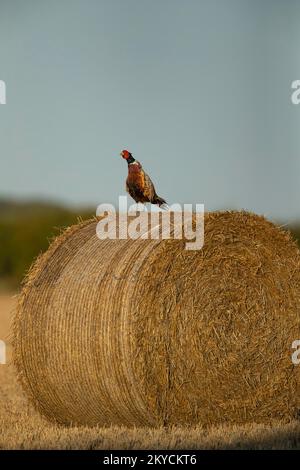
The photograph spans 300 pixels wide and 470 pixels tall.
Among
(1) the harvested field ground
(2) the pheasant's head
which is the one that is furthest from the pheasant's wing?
(1) the harvested field ground

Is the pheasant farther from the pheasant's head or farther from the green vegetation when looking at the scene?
the green vegetation

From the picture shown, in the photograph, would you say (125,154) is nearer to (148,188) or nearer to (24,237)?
(148,188)

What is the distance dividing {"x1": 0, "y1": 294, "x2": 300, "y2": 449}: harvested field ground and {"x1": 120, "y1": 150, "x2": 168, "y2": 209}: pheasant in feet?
7.39

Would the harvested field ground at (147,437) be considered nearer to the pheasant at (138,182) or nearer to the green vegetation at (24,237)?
the pheasant at (138,182)

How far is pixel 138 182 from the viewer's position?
27.6 ft

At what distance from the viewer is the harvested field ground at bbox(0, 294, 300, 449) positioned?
6633mm

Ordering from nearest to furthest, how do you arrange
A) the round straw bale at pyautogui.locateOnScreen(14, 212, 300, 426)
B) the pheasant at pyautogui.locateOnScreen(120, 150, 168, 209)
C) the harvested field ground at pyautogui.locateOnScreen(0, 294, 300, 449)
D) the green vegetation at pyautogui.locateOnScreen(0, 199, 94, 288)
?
the harvested field ground at pyautogui.locateOnScreen(0, 294, 300, 449) → the round straw bale at pyautogui.locateOnScreen(14, 212, 300, 426) → the pheasant at pyautogui.locateOnScreen(120, 150, 168, 209) → the green vegetation at pyautogui.locateOnScreen(0, 199, 94, 288)

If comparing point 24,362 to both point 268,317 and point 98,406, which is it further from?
point 268,317

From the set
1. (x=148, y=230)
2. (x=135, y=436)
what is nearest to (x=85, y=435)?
(x=135, y=436)

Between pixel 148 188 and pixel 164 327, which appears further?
pixel 148 188

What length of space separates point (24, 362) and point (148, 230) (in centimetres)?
174

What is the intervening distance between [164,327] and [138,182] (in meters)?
1.56

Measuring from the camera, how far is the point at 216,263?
8.03 metres

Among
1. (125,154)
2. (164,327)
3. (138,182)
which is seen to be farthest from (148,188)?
(164,327)
